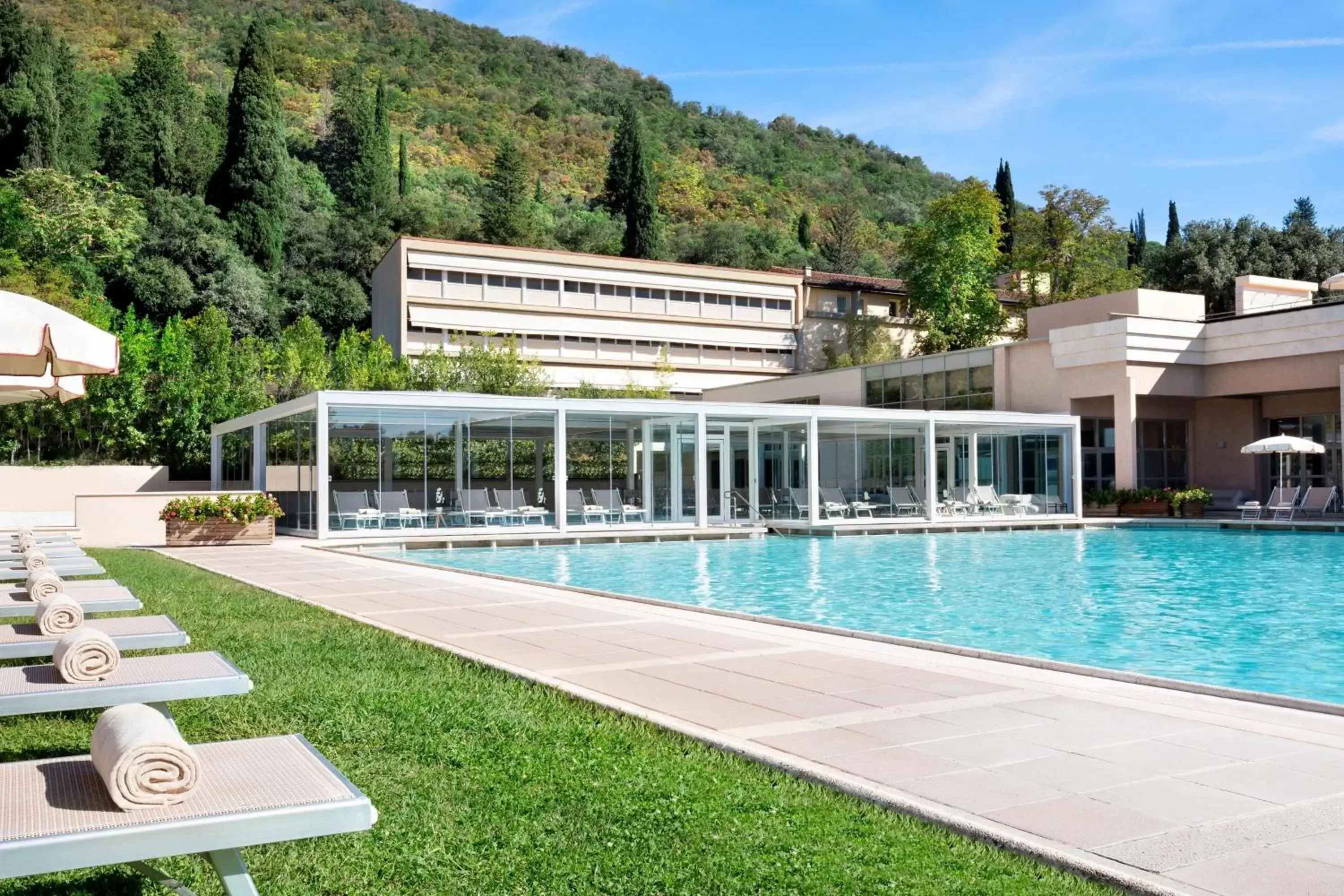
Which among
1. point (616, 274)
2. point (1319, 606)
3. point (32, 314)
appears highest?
point (616, 274)

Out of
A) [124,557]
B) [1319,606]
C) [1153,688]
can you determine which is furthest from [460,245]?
[1153,688]

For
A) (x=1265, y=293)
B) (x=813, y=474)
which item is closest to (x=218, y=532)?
(x=813, y=474)

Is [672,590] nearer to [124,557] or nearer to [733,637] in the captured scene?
[733,637]

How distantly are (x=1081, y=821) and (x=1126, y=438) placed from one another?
3195 centimetres

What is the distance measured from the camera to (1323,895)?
11.5ft

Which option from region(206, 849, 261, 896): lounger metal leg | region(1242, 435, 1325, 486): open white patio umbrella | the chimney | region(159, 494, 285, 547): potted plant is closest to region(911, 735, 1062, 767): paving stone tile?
region(206, 849, 261, 896): lounger metal leg

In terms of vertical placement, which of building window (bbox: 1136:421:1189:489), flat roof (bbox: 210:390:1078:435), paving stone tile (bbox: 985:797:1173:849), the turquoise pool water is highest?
flat roof (bbox: 210:390:1078:435)

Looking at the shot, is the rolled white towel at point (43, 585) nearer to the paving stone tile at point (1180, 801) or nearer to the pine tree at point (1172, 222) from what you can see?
the paving stone tile at point (1180, 801)

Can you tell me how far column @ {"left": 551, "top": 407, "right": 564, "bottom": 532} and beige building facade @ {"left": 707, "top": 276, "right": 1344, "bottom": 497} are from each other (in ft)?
45.0

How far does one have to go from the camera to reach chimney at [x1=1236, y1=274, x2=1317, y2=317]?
129 feet

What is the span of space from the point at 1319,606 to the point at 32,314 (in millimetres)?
13480

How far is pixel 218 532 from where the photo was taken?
22109 mm

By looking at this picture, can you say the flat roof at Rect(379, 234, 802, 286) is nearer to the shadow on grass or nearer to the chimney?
the chimney

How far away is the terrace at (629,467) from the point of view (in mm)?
24922
